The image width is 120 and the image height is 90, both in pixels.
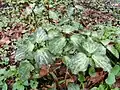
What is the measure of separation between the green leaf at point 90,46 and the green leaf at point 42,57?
32 cm

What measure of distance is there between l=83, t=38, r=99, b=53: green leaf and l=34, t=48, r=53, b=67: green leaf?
32cm

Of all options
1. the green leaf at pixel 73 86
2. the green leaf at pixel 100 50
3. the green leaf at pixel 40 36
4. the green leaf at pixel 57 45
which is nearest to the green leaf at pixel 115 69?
the green leaf at pixel 100 50

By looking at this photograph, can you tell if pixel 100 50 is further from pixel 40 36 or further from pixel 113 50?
pixel 40 36

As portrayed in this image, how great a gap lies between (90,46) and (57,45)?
0.95ft

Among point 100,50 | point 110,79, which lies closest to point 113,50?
point 100,50

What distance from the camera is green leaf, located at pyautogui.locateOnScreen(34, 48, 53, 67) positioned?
253 cm

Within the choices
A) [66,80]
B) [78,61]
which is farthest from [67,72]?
[78,61]

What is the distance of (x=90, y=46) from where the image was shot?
2600 millimetres

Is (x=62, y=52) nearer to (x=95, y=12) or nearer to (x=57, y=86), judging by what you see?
(x=57, y=86)

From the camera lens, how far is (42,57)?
8.32 ft

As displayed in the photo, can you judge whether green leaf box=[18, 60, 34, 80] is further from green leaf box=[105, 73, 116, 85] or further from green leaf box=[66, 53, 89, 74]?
green leaf box=[105, 73, 116, 85]

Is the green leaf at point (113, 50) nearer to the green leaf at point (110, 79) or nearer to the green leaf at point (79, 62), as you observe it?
the green leaf at point (110, 79)

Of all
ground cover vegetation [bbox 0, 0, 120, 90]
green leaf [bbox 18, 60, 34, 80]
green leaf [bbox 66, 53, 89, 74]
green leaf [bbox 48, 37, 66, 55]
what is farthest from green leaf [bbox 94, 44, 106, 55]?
green leaf [bbox 18, 60, 34, 80]

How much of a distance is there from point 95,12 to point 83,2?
0.59 meters
